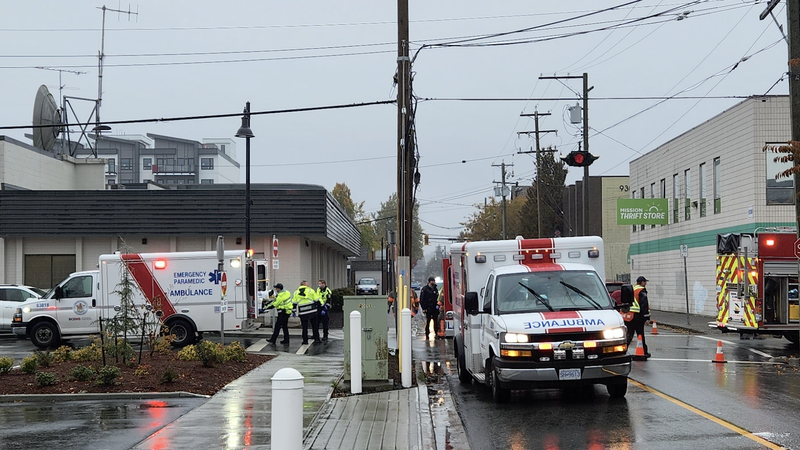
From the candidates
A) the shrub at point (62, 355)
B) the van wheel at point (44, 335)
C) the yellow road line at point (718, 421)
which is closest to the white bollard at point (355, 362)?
the yellow road line at point (718, 421)

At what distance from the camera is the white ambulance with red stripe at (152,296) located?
23328mm

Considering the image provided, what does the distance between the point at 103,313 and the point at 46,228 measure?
12.4m

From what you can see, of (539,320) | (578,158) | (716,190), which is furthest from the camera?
(716,190)

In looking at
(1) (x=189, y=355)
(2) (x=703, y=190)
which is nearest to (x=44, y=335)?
(1) (x=189, y=355)

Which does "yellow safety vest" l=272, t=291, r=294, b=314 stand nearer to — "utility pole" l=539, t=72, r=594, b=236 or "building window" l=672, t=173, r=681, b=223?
"utility pole" l=539, t=72, r=594, b=236

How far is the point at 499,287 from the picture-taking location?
1325 cm

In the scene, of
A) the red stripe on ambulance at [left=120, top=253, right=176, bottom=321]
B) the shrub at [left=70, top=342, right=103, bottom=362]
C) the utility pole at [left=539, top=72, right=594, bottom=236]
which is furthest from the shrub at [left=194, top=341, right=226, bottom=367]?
the utility pole at [left=539, top=72, right=594, bottom=236]

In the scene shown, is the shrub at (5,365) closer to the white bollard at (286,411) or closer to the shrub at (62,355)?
the shrub at (62,355)

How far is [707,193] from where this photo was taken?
38.7 meters

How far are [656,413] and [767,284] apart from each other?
40.0 feet

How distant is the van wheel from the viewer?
23375 millimetres

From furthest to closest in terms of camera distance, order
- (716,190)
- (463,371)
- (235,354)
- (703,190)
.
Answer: (703,190), (716,190), (235,354), (463,371)

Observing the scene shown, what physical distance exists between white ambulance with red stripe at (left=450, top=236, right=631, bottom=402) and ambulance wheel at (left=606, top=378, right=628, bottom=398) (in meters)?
0.01

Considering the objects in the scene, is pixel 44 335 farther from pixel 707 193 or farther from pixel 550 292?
pixel 707 193
